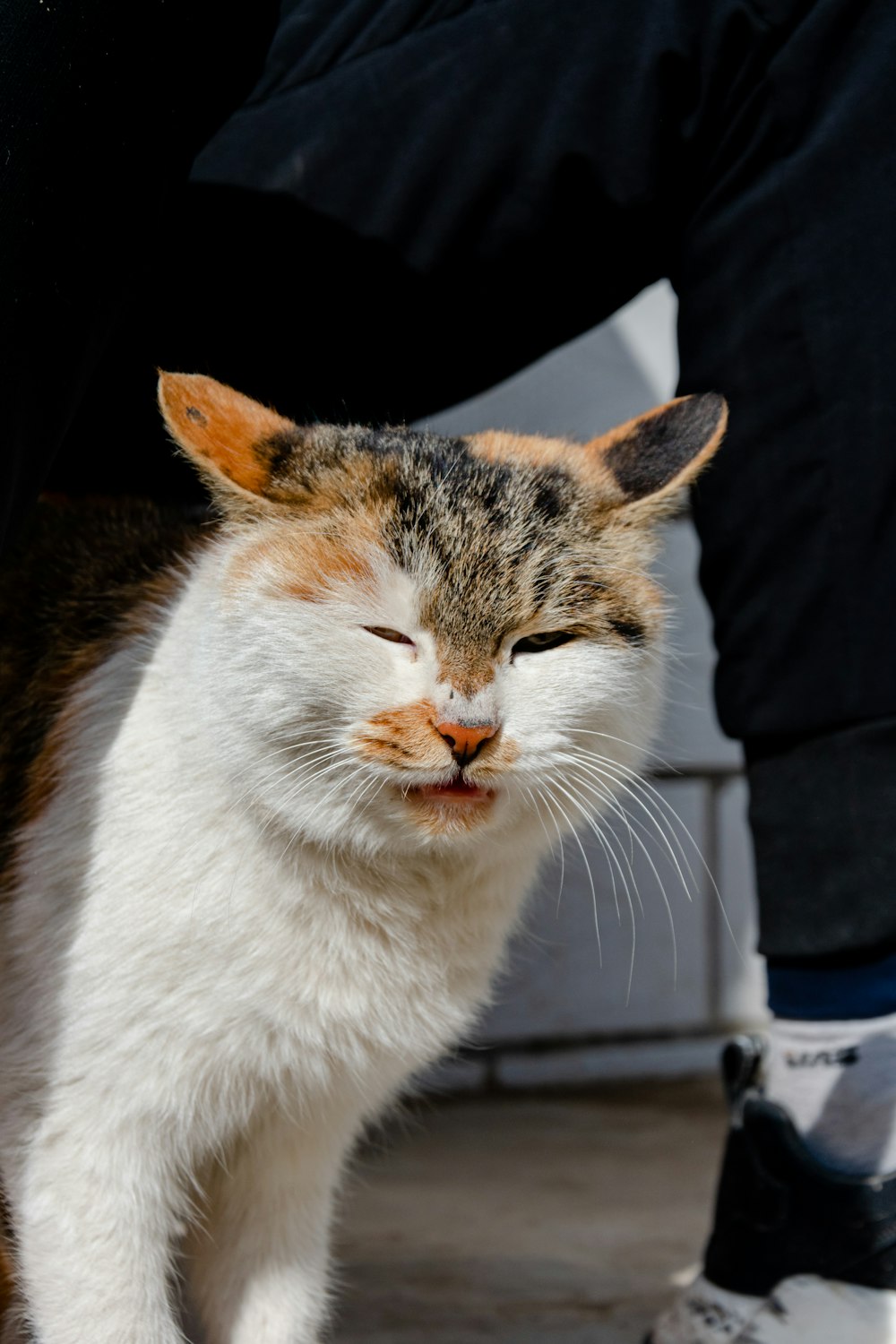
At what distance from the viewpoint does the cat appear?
3.60ft

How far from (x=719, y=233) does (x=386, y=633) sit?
0.64 m

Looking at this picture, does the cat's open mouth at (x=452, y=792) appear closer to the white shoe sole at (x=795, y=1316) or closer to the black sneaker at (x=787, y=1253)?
the black sneaker at (x=787, y=1253)

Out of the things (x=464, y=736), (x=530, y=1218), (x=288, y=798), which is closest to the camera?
(x=464, y=736)

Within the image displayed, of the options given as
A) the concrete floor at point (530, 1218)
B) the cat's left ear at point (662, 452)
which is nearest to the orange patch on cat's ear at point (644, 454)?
the cat's left ear at point (662, 452)

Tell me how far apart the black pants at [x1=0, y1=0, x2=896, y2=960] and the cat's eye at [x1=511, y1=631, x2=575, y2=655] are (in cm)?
35

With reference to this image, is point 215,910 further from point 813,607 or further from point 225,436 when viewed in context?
point 813,607

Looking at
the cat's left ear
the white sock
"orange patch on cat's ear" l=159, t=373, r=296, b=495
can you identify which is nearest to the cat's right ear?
"orange patch on cat's ear" l=159, t=373, r=296, b=495

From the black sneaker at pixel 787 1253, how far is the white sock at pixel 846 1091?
0.03 m

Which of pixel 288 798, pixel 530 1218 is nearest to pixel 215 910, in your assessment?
pixel 288 798

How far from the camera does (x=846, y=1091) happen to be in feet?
4.82

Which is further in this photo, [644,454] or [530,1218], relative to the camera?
[530,1218]

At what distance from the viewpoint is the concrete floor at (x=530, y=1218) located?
1.72 m

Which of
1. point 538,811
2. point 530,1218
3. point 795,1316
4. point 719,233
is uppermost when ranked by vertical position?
point 719,233

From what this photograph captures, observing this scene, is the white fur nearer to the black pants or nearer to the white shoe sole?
the black pants
